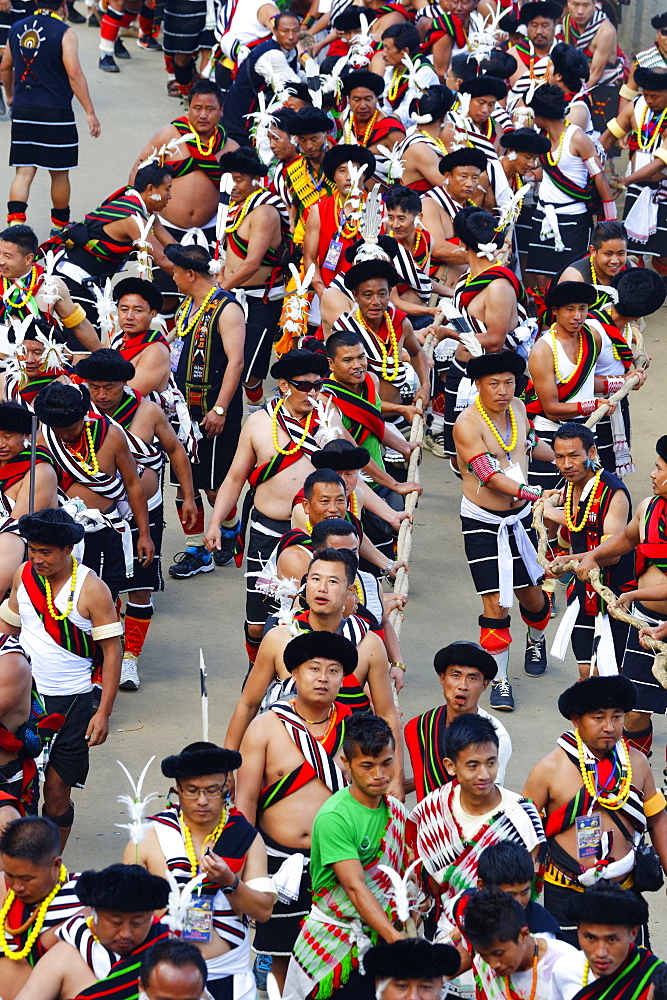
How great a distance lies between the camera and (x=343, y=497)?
6.51 m

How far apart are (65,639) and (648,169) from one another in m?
6.41

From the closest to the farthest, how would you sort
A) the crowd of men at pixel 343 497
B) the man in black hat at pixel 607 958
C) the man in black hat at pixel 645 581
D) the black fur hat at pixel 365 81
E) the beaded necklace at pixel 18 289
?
the man in black hat at pixel 607 958
the crowd of men at pixel 343 497
the man in black hat at pixel 645 581
the beaded necklace at pixel 18 289
the black fur hat at pixel 365 81

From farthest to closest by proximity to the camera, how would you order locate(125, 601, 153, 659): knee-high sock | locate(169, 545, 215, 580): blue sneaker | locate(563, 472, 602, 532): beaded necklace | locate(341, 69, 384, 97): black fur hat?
locate(341, 69, 384, 97): black fur hat, locate(169, 545, 215, 580): blue sneaker, locate(125, 601, 153, 659): knee-high sock, locate(563, 472, 602, 532): beaded necklace

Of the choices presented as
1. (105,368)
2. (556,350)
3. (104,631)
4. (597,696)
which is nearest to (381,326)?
(556,350)

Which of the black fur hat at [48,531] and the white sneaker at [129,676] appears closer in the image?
the black fur hat at [48,531]

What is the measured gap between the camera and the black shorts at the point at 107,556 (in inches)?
295

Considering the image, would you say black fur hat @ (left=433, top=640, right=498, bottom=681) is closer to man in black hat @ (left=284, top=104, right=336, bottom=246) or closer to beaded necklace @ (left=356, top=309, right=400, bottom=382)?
beaded necklace @ (left=356, top=309, right=400, bottom=382)

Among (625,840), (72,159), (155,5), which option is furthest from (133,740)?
(155,5)

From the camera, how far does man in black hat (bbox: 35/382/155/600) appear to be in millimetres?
7086

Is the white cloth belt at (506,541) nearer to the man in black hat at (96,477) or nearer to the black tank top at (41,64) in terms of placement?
the man in black hat at (96,477)

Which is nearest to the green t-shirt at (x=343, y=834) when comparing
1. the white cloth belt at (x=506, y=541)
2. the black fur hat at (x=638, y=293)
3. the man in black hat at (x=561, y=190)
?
the white cloth belt at (x=506, y=541)

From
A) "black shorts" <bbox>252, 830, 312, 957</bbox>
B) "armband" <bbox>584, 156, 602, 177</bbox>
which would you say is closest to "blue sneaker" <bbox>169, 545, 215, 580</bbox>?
"armband" <bbox>584, 156, 602, 177</bbox>

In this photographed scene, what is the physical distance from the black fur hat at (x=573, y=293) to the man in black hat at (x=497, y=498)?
611 mm

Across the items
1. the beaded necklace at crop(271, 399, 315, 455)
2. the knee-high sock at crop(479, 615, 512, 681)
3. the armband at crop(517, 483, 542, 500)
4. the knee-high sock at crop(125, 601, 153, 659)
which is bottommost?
the knee-high sock at crop(125, 601, 153, 659)
